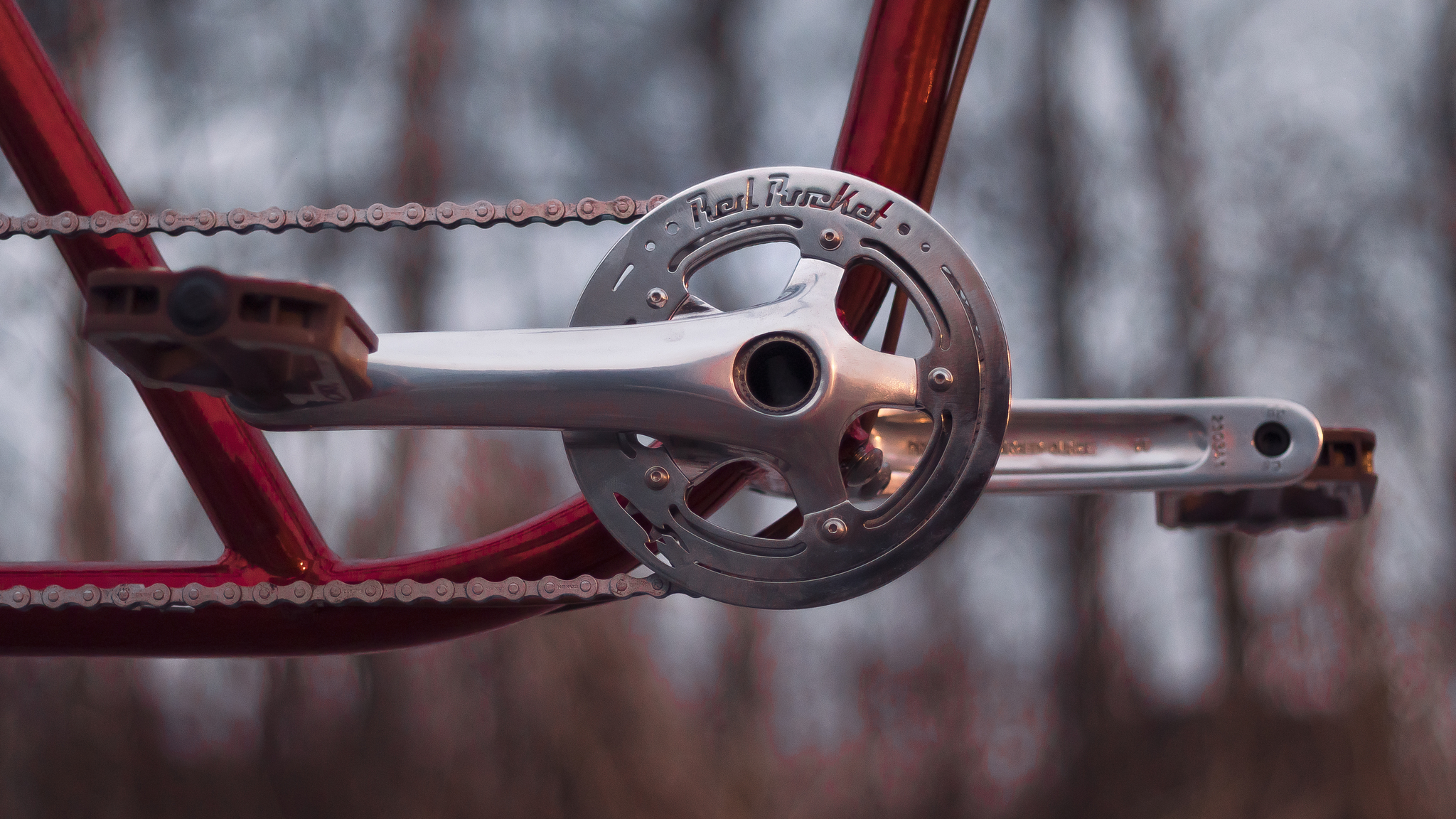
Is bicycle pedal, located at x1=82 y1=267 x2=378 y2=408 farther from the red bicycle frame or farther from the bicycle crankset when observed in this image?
the red bicycle frame

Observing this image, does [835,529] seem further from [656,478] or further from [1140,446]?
[1140,446]

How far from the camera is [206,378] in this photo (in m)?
0.31

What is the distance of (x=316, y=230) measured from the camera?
39cm

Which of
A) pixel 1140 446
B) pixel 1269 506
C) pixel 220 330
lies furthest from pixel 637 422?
pixel 1269 506

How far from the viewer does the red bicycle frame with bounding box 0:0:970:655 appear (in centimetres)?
41

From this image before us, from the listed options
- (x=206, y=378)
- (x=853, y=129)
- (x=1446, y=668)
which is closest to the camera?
(x=206, y=378)

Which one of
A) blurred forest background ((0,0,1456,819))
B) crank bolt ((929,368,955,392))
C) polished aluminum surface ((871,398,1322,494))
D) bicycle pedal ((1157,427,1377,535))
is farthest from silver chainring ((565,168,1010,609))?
blurred forest background ((0,0,1456,819))

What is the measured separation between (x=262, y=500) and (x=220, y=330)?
0.18 m

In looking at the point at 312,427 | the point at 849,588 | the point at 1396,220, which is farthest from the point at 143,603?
the point at 1396,220

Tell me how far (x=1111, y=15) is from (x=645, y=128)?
28.8 inches

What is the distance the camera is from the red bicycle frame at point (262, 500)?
0.41 m

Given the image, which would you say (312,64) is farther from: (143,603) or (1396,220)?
(1396,220)

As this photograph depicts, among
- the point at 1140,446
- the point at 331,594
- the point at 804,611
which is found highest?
the point at 804,611

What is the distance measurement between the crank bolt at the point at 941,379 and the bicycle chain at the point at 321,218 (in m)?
0.13
